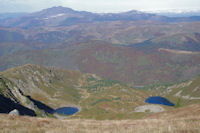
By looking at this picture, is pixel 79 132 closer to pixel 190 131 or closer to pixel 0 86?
pixel 190 131

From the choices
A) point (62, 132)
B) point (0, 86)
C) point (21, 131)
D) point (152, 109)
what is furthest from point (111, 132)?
point (0, 86)

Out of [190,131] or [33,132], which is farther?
[33,132]

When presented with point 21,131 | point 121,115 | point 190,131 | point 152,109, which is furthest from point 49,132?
point 152,109

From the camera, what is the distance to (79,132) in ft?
62.1

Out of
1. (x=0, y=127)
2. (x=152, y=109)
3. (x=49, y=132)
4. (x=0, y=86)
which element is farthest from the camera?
(x=0, y=86)

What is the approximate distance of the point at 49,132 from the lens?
715 inches

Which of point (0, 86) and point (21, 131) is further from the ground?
point (21, 131)

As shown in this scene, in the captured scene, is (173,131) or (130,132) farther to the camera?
(130,132)

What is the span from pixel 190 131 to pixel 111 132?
703cm

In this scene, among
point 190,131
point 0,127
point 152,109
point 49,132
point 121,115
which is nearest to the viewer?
point 190,131

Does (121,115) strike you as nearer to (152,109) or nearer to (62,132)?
(152,109)

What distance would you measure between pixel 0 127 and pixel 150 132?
590 inches

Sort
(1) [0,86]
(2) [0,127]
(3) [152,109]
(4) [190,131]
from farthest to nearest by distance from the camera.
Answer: (1) [0,86] < (3) [152,109] < (2) [0,127] < (4) [190,131]

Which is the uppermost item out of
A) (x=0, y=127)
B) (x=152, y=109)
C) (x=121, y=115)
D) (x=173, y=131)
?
(x=173, y=131)
